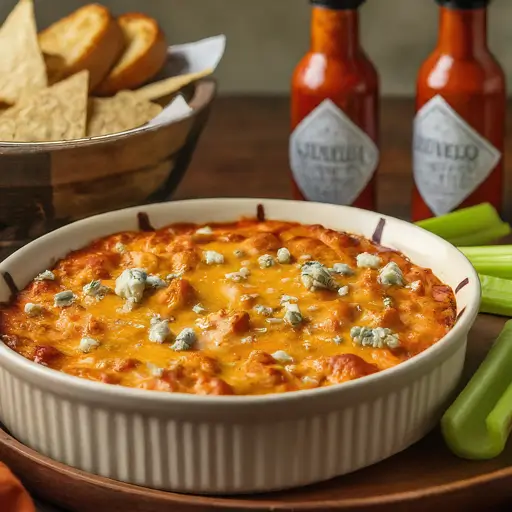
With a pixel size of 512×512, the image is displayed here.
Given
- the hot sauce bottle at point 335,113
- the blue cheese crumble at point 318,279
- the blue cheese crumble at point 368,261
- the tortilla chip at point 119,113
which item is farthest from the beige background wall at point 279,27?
the blue cheese crumble at point 318,279

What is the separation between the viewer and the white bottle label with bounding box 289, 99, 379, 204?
2.45 meters

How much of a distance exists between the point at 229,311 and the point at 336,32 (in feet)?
3.09

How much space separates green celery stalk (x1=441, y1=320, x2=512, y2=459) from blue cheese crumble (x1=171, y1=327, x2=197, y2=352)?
385 millimetres

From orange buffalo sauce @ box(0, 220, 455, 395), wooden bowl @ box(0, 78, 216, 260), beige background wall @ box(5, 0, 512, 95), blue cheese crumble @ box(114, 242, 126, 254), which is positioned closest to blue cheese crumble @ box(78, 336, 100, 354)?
orange buffalo sauce @ box(0, 220, 455, 395)

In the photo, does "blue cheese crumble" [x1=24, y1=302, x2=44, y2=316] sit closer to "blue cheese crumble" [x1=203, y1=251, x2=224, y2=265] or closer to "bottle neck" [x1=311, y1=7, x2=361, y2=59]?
"blue cheese crumble" [x1=203, y1=251, x2=224, y2=265]

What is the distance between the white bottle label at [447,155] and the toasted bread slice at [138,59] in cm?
63

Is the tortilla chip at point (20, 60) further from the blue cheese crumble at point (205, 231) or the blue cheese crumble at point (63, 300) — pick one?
the blue cheese crumble at point (63, 300)

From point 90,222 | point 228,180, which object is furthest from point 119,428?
point 228,180

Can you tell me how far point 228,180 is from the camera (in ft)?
9.44

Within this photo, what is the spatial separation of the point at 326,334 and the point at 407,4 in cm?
215

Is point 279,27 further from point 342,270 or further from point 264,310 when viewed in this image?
point 264,310

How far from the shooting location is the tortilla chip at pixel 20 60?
238 cm

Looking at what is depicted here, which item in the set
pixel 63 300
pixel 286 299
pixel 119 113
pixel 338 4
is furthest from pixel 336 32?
pixel 63 300

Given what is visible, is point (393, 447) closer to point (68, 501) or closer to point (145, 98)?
point (68, 501)
